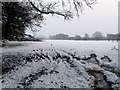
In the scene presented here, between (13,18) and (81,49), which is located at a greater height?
(13,18)

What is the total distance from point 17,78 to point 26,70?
75 cm

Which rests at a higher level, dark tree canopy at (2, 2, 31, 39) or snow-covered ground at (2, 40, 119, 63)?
dark tree canopy at (2, 2, 31, 39)

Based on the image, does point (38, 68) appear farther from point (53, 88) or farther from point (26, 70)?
point (53, 88)

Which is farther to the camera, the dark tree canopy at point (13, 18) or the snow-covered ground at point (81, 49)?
the dark tree canopy at point (13, 18)

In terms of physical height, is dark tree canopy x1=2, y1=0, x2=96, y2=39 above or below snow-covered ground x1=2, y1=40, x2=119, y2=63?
above

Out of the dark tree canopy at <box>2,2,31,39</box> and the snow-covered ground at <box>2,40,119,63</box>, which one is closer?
the snow-covered ground at <box>2,40,119,63</box>

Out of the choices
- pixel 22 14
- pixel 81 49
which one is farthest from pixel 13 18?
pixel 81 49

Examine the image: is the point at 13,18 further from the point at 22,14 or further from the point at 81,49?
the point at 81,49

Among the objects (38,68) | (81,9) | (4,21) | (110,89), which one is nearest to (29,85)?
(38,68)

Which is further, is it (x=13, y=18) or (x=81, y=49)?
(x=13, y=18)

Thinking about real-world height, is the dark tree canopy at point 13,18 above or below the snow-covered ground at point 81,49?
above

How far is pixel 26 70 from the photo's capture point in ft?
16.6

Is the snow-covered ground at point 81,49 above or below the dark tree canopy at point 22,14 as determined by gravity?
below

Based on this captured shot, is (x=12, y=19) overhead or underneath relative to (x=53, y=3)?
underneath
